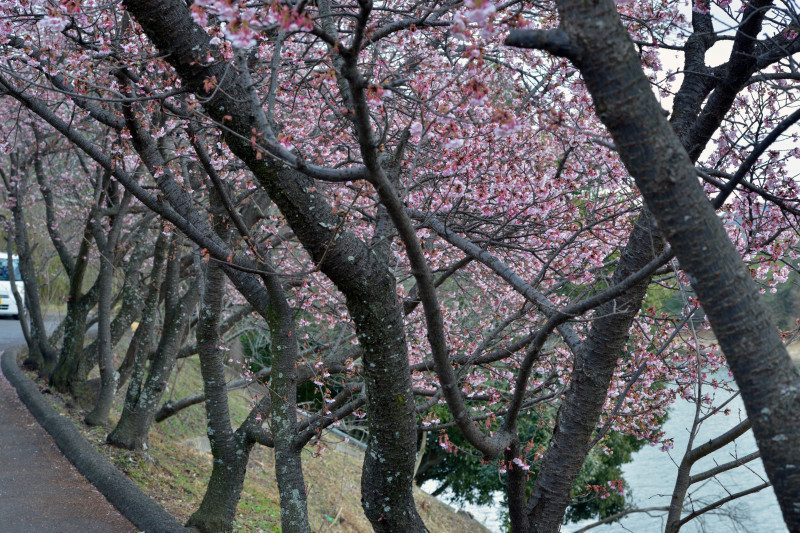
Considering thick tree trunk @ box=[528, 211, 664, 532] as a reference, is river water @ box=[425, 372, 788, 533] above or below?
above

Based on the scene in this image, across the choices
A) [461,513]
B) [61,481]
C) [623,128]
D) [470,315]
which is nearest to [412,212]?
[623,128]

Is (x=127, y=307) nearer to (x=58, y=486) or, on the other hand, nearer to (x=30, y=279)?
(x=30, y=279)

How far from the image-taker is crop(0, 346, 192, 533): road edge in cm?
555

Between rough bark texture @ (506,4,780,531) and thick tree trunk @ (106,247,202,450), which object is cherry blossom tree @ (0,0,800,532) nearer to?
rough bark texture @ (506,4,780,531)

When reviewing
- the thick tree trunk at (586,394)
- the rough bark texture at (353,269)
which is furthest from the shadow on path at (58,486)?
the thick tree trunk at (586,394)

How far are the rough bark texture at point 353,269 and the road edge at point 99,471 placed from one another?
8.97 ft

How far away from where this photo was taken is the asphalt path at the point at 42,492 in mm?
5559

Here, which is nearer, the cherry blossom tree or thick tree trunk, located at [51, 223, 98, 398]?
the cherry blossom tree

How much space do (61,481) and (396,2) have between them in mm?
5602

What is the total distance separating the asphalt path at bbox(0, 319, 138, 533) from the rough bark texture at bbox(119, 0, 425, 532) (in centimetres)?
322

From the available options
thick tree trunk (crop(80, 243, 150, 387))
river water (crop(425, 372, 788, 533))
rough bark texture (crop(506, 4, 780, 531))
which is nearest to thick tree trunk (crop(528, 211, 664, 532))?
rough bark texture (crop(506, 4, 780, 531))

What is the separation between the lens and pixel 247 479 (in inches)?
401

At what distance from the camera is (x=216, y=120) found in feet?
10.5

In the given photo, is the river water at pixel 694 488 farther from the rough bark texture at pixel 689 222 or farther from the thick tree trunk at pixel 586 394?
the rough bark texture at pixel 689 222
